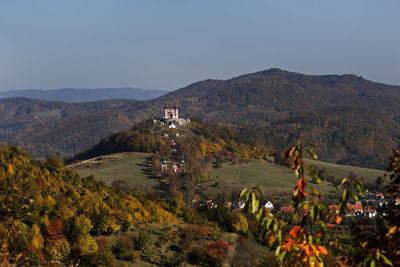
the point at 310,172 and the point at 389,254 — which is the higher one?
the point at 310,172

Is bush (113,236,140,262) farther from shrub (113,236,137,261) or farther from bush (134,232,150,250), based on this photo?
bush (134,232,150,250)

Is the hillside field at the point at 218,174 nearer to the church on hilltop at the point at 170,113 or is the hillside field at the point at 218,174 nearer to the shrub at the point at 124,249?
the church on hilltop at the point at 170,113

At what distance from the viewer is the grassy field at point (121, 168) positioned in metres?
99.3

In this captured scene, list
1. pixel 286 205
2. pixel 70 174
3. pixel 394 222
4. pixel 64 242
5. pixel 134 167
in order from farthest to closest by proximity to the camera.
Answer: pixel 134 167 < pixel 286 205 < pixel 70 174 < pixel 64 242 < pixel 394 222

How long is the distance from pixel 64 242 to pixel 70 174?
73.4 feet

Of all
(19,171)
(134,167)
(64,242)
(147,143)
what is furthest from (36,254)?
(147,143)

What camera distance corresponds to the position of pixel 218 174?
366 ft

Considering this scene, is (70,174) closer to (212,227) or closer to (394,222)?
(212,227)

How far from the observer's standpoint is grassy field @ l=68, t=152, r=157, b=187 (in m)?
99.3

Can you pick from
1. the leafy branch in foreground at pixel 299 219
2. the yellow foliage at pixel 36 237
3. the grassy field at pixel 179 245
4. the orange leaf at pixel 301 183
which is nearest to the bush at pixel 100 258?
the grassy field at pixel 179 245

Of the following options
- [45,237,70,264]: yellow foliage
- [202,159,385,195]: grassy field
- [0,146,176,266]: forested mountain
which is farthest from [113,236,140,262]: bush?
[202,159,385,195]: grassy field

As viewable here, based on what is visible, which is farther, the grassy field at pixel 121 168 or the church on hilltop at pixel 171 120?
the church on hilltop at pixel 171 120

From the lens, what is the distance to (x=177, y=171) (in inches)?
4390

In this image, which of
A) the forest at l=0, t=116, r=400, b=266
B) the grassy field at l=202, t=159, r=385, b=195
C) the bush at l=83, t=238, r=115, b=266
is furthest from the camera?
the grassy field at l=202, t=159, r=385, b=195
